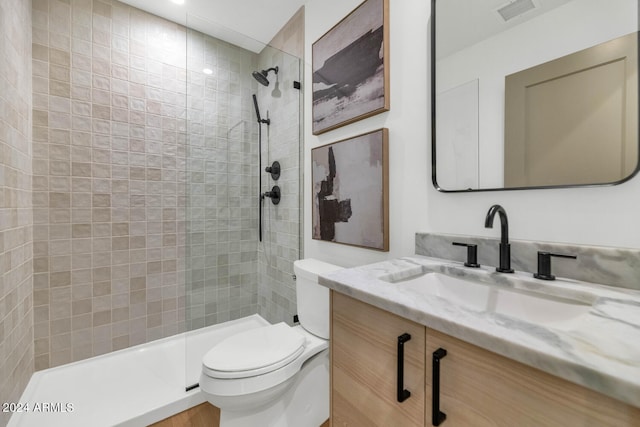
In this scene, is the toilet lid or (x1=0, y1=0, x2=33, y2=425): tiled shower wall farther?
(x1=0, y1=0, x2=33, y2=425): tiled shower wall

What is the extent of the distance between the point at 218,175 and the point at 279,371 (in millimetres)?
1382

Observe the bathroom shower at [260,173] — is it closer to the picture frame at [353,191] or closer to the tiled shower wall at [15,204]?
the picture frame at [353,191]

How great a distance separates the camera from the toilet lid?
3.56 feet

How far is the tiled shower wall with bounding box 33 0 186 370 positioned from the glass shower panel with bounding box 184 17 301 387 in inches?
10.0

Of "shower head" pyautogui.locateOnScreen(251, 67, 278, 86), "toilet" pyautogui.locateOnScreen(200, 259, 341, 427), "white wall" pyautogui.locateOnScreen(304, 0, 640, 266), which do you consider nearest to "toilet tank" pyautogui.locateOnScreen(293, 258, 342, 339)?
"toilet" pyautogui.locateOnScreen(200, 259, 341, 427)

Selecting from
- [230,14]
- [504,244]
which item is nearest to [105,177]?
[230,14]

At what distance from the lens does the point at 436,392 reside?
53 cm

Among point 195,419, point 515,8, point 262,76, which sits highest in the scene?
point 262,76

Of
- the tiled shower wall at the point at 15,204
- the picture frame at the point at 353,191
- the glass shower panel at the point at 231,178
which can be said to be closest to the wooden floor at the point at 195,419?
the glass shower panel at the point at 231,178

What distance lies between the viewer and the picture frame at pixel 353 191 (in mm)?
1249

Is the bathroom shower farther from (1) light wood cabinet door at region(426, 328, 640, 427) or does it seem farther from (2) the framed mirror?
(1) light wood cabinet door at region(426, 328, 640, 427)

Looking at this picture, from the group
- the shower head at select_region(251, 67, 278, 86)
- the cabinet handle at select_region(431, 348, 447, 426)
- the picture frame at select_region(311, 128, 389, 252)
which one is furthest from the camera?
the shower head at select_region(251, 67, 278, 86)

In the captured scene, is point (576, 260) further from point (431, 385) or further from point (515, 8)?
point (515, 8)

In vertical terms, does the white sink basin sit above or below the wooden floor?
above
